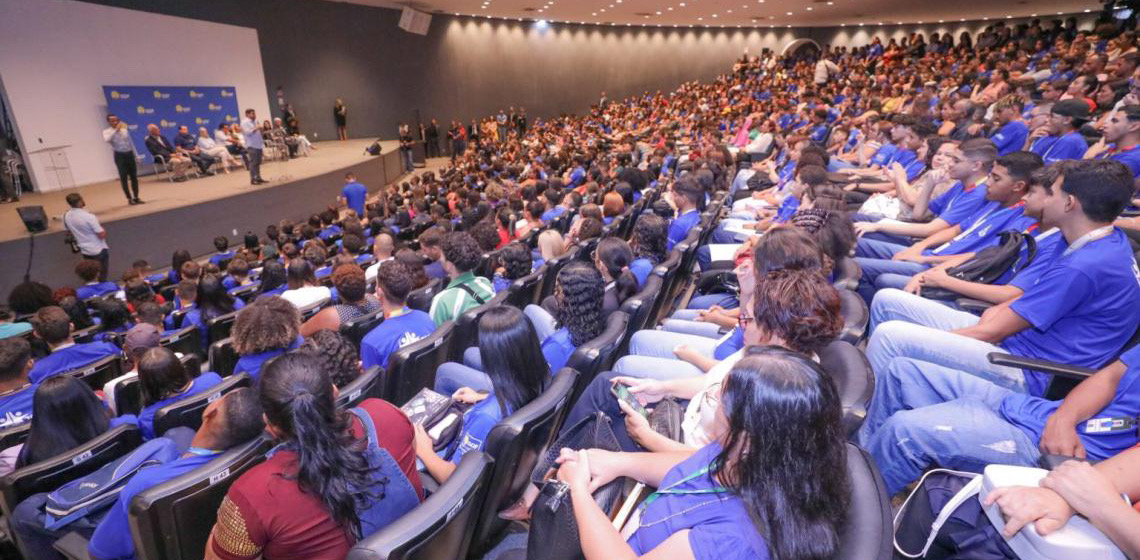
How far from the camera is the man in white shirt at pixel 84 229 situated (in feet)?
24.4

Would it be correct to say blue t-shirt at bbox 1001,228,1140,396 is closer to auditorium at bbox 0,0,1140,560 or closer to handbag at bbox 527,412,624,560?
auditorium at bbox 0,0,1140,560

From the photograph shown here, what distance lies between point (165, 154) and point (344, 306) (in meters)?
10.8

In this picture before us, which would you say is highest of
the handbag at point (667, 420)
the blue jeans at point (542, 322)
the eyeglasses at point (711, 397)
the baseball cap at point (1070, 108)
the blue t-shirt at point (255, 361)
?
the baseball cap at point (1070, 108)

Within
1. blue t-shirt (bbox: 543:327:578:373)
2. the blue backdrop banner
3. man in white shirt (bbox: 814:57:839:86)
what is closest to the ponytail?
blue t-shirt (bbox: 543:327:578:373)

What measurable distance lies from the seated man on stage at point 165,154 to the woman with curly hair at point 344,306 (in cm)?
1021

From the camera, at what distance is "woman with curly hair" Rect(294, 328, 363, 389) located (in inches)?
94.7

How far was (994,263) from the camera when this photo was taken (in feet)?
8.84

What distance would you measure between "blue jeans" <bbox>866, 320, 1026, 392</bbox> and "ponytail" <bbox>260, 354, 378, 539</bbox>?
1984 mm

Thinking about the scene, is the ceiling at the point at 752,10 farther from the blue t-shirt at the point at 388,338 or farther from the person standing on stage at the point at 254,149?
the blue t-shirt at the point at 388,338

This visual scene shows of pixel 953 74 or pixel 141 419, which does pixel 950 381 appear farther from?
pixel 953 74

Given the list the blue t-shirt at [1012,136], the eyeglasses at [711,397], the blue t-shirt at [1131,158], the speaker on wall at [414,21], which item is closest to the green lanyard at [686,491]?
the eyeglasses at [711,397]

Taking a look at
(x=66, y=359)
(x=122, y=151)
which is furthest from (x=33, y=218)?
(x=66, y=359)

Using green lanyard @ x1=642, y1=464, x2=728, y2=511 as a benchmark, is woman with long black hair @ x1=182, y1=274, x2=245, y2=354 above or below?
below

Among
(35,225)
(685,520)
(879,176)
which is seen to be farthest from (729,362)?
(35,225)
